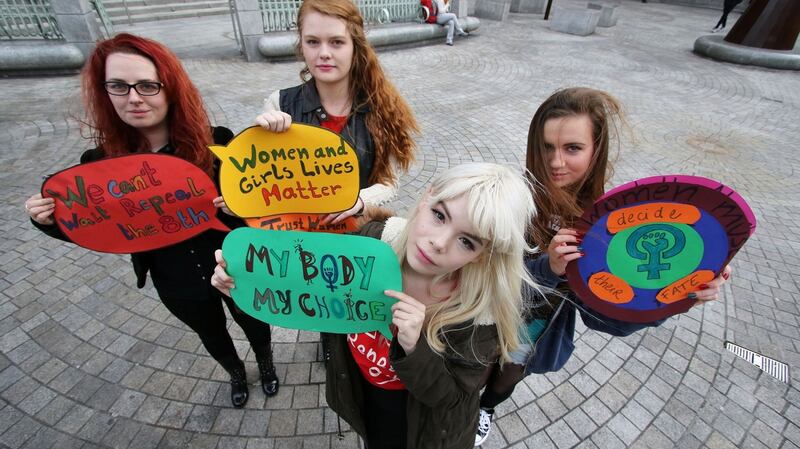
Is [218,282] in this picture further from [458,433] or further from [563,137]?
[563,137]

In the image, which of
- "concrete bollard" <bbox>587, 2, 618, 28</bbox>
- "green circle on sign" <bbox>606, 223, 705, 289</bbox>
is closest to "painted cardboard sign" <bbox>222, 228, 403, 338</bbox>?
"green circle on sign" <bbox>606, 223, 705, 289</bbox>

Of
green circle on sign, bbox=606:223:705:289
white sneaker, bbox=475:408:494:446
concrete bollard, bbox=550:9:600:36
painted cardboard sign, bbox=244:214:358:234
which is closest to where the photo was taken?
green circle on sign, bbox=606:223:705:289

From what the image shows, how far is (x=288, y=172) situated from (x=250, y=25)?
28.2 ft

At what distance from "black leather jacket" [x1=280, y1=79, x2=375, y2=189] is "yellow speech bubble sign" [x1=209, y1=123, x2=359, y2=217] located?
49 centimetres

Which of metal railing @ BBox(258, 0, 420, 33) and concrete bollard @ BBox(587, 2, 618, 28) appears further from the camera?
concrete bollard @ BBox(587, 2, 618, 28)

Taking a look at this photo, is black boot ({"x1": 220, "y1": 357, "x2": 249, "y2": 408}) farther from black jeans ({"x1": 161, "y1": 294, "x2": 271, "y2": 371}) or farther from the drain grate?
the drain grate

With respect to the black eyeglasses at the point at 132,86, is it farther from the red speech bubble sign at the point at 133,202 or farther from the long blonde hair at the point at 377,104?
the long blonde hair at the point at 377,104

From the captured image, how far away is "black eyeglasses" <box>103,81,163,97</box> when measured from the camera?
1507mm

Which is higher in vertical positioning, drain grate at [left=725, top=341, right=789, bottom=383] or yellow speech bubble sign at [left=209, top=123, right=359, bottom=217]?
yellow speech bubble sign at [left=209, top=123, right=359, bottom=217]

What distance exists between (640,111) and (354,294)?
333 inches

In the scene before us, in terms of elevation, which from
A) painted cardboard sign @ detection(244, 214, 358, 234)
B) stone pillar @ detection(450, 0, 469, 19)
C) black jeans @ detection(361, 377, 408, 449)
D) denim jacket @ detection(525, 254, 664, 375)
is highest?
stone pillar @ detection(450, 0, 469, 19)

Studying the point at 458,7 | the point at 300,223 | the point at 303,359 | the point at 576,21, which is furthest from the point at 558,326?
the point at 576,21

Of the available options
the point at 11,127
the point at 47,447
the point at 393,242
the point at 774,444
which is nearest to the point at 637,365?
the point at 774,444

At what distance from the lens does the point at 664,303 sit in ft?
4.98
